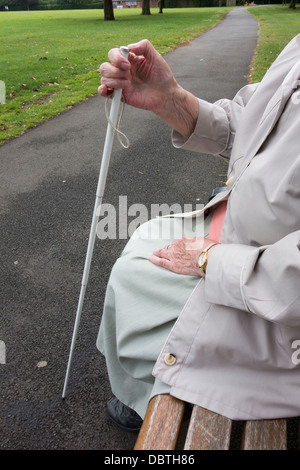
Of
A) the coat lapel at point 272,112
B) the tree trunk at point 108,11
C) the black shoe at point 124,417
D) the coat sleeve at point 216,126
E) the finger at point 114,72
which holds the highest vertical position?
the finger at point 114,72

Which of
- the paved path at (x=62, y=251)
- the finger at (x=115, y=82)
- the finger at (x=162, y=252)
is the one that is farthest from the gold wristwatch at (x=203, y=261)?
the paved path at (x=62, y=251)

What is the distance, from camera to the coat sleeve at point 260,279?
3.62 ft

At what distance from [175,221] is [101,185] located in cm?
52

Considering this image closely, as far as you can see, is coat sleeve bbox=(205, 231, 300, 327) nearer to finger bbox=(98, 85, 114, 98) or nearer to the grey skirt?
the grey skirt

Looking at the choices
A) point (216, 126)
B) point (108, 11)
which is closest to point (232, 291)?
point (216, 126)

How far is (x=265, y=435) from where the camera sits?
1.14 metres

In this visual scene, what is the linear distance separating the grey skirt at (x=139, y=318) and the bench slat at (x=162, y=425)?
4cm

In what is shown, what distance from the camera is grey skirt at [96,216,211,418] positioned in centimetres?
137

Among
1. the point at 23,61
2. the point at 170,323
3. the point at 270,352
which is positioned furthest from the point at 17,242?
the point at 23,61

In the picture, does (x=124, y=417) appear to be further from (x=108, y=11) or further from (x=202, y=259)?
(x=108, y=11)

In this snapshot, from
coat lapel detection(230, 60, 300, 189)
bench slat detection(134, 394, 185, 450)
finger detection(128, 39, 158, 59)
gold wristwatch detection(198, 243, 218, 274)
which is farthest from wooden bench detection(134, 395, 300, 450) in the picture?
finger detection(128, 39, 158, 59)

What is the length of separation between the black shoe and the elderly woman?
1.00 ft

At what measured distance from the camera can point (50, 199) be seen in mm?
3857

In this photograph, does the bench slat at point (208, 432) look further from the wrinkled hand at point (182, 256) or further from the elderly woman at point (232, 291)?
the wrinkled hand at point (182, 256)
